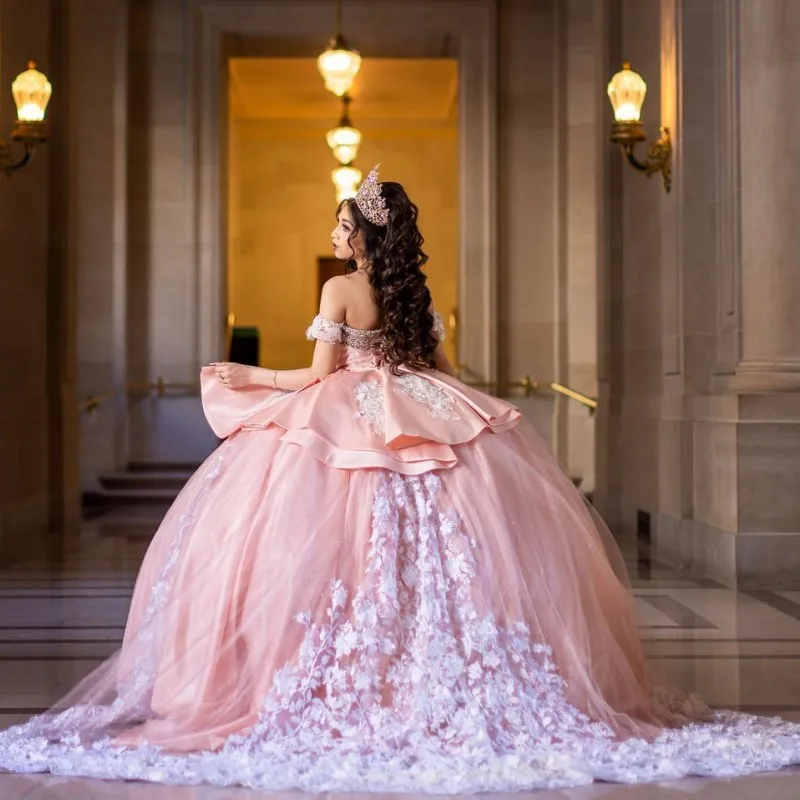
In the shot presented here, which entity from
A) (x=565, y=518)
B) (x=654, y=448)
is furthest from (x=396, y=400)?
(x=654, y=448)

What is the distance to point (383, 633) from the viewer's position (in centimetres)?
381

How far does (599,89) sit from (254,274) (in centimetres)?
1097

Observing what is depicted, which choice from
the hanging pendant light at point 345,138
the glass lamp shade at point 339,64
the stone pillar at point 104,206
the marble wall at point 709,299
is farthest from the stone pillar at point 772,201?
the stone pillar at point 104,206

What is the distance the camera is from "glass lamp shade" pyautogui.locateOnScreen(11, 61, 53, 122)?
841 centimetres

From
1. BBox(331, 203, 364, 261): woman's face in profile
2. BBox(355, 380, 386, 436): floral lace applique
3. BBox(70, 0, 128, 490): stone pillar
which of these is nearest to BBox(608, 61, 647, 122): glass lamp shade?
BBox(331, 203, 364, 261): woman's face in profile

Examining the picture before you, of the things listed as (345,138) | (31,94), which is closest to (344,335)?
(31,94)

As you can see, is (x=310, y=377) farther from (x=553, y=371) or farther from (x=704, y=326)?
(x=553, y=371)

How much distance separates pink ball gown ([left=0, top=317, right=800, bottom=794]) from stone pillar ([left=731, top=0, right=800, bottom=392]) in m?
3.55

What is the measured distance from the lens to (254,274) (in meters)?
21.2

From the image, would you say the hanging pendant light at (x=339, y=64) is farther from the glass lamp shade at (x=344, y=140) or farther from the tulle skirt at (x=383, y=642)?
the tulle skirt at (x=383, y=642)

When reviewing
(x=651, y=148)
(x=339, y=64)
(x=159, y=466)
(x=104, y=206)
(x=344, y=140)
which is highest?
(x=339, y=64)

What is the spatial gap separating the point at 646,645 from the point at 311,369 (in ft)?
7.31

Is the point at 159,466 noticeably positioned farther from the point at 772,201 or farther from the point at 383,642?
the point at 383,642

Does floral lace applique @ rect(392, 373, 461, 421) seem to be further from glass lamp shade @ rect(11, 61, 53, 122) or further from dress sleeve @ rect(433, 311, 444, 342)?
glass lamp shade @ rect(11, 61, 53, 122)
